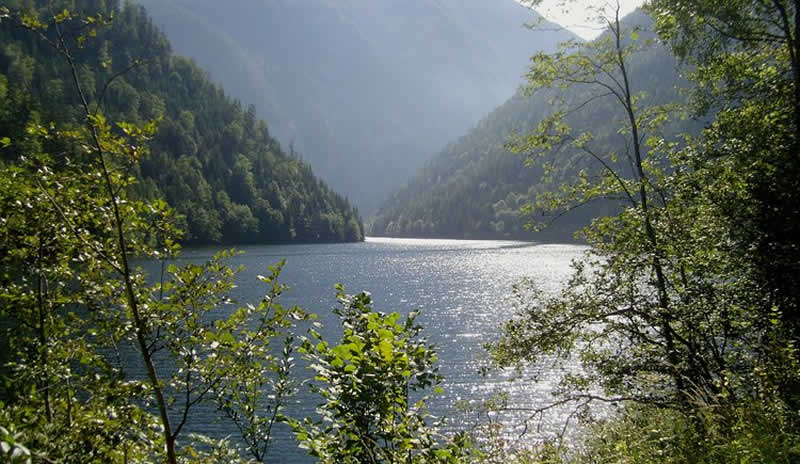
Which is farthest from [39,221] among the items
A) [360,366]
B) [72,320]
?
[360,366]

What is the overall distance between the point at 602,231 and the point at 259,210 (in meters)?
170

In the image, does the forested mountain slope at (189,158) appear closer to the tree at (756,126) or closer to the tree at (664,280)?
the tree at (664,280)

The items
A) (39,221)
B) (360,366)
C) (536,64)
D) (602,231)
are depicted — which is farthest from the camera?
(536,64)

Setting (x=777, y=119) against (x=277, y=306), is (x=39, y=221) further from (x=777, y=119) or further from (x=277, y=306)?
(x=777, y=119)

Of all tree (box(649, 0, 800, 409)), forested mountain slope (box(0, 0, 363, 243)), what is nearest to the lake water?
tree (box(649, 0, 800, 409))

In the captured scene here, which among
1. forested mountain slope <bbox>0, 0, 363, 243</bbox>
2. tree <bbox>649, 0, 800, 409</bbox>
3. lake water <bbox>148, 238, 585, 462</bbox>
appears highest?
forested mountain slope <bbox>0, 0, 363, 243</bbox>

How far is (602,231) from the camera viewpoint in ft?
34.4

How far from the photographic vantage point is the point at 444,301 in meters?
57.6

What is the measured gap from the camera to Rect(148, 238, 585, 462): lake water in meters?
25.0

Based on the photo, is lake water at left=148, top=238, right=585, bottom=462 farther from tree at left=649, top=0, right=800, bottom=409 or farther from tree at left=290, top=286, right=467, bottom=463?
tree at left=290, top=286, right=467, bottom=463

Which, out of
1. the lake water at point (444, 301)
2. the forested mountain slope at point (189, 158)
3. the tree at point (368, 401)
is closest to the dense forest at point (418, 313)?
the tree at point (368, 401)

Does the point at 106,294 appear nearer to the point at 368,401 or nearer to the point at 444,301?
the point at 368,401

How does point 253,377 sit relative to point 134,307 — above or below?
below

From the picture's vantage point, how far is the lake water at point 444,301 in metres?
25.0
